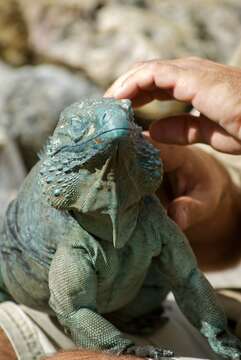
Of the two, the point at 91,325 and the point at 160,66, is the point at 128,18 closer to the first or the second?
the point at 160,66

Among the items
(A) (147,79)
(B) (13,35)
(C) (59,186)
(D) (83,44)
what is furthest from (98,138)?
(B) (13,35)

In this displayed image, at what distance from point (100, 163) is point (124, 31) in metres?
5.51

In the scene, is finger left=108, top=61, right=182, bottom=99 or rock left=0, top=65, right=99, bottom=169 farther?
rock left=0, top=65, right=99, bottom=169

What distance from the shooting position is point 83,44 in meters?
7.11

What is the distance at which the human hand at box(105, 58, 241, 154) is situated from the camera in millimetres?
1912

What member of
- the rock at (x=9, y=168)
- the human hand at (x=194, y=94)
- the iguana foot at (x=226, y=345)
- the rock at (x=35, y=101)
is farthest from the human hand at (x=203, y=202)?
the rock at (x=35, y=101)

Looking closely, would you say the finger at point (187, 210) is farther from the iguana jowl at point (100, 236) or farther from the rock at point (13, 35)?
the rock at point (13, 35)

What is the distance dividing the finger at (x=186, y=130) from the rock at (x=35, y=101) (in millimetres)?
3129

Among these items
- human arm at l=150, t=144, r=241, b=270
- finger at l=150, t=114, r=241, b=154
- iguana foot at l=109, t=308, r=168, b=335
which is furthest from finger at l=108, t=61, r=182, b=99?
iguana foot at l=109, t=308, r=168, b=335

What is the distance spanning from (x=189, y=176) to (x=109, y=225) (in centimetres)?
67

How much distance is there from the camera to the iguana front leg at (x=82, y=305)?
170 cm

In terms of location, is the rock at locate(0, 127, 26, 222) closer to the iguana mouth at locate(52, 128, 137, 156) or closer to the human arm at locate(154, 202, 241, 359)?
the human arm at locate(154, 202, 241, 359)

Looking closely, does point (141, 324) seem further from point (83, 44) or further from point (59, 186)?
point (83, 44)

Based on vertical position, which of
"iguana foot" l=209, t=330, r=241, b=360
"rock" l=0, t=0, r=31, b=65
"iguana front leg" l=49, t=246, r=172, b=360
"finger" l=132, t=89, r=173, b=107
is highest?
"finger" l=132, t=89, r=173, b=107
